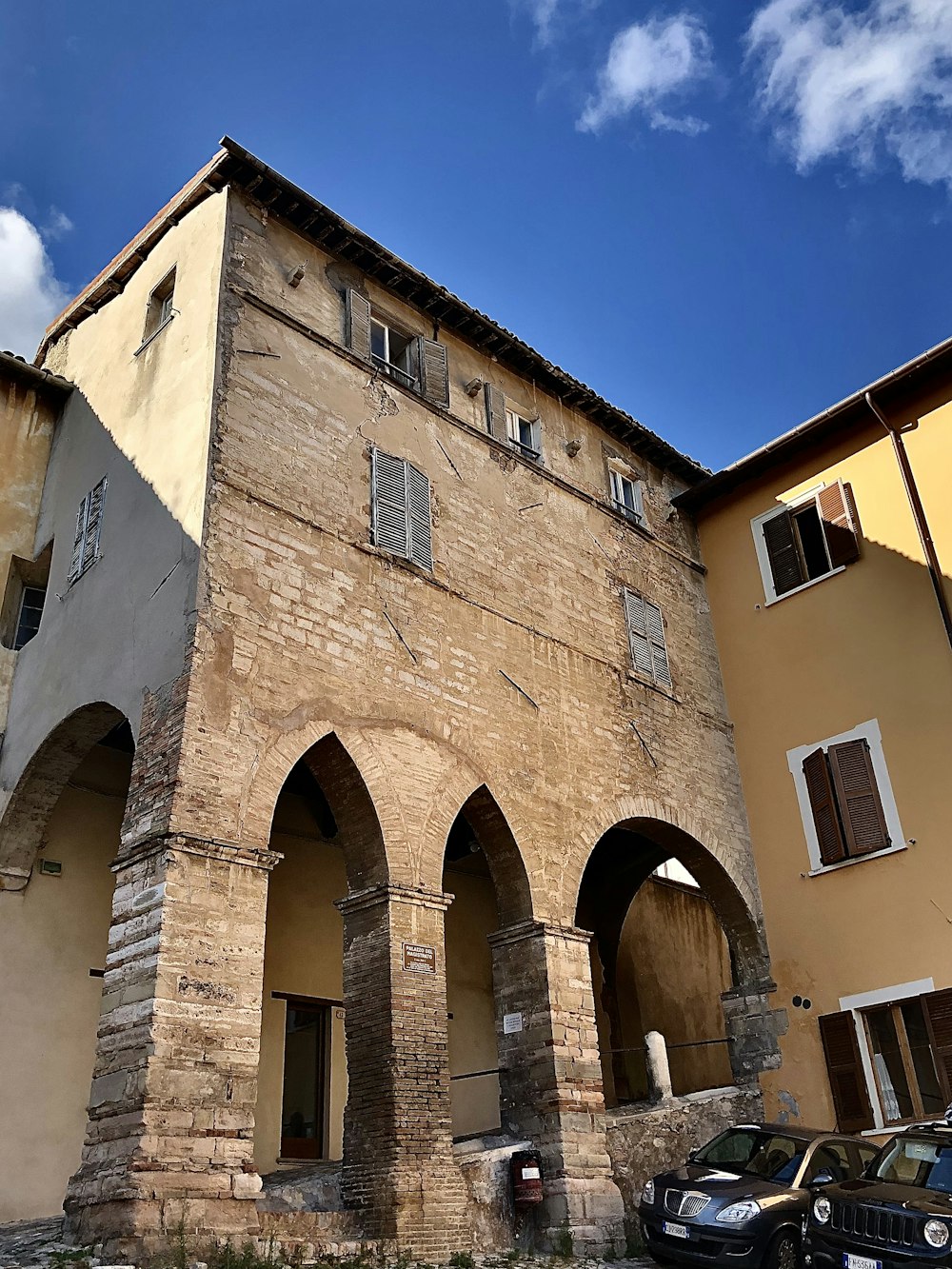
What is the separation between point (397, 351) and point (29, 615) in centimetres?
589

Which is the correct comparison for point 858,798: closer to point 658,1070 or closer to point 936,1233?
point 658,1070

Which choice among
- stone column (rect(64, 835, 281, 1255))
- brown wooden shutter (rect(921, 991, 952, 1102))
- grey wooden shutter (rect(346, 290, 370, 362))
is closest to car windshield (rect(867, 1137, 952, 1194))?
brown wooden shutter (rect(921, 991, 952, 1102))

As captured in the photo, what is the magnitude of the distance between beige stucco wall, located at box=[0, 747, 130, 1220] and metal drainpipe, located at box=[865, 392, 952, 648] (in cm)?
1067

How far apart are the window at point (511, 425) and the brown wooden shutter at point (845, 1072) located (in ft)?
27.2

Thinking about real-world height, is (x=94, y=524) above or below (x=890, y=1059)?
above

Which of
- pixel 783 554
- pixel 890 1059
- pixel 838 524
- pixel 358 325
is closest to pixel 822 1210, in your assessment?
pixel 890 1059

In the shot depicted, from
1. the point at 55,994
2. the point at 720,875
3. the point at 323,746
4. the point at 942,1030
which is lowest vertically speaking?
the point at 942,1030

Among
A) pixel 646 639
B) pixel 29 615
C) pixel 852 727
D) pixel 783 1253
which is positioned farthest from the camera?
pixel 646 639

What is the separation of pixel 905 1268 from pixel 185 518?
8.70m

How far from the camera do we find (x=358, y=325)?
46.0ft

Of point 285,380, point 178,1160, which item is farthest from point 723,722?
point 178,1160

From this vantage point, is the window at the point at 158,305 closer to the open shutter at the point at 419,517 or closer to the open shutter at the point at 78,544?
the open shutter at the point at 78,544

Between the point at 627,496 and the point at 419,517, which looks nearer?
the point at 419,517

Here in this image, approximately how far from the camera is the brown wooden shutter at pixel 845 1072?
1322 cm
